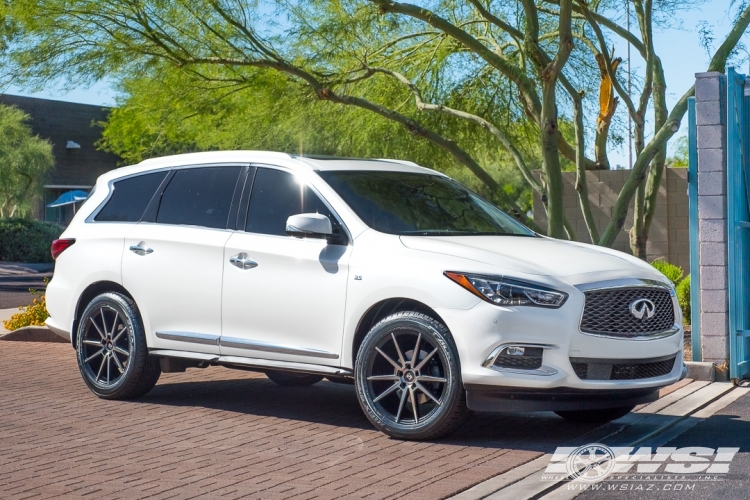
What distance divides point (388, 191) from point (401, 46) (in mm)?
9027

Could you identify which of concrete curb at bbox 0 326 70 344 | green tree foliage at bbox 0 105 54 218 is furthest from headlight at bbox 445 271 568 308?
green tree foliage at bbox 0 105 54 218

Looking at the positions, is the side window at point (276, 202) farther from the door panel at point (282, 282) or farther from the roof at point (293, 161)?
the roof at point (293, 161)

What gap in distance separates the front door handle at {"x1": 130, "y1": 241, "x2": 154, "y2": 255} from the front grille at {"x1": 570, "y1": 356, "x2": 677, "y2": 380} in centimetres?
363

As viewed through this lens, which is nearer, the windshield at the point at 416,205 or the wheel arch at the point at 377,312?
the wheel arch at the point at 377,312

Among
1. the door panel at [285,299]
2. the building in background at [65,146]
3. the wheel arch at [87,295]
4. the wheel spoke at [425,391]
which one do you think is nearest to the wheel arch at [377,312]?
the door panel at [285,299]

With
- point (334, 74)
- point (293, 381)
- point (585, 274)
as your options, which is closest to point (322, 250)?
point (585, 274)

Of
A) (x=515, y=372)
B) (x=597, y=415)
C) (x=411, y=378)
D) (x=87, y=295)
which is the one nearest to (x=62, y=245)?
(x=87, y=295)

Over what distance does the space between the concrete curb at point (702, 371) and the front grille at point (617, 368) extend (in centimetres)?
266

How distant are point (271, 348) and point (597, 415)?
7.70 feet

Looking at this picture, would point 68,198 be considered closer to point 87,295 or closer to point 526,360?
point 87,295

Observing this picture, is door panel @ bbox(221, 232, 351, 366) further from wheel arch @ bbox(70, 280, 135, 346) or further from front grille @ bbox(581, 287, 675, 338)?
front grille @ bbox(581, 287, 675, 338)

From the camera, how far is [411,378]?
712 centimetres

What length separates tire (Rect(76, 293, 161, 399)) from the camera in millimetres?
8758

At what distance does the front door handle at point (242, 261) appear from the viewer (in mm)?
8039
